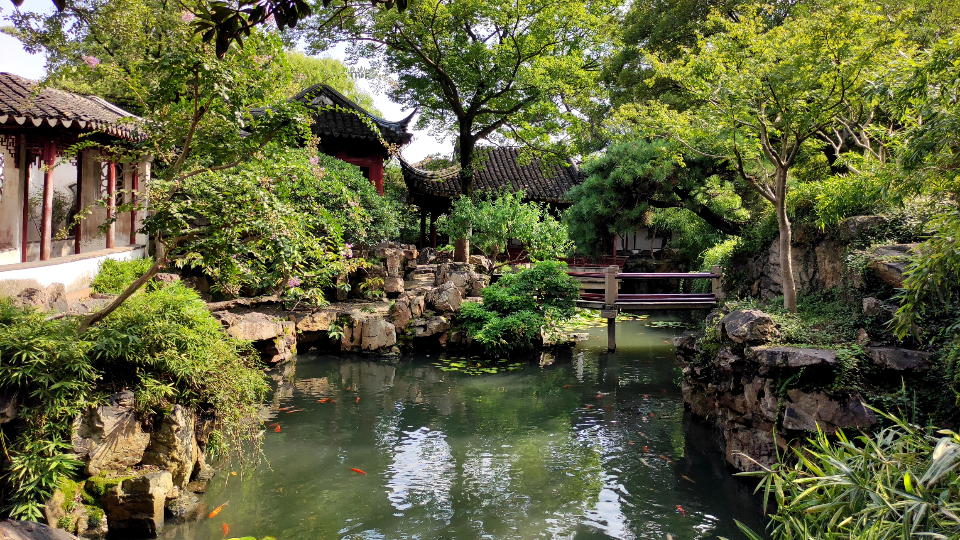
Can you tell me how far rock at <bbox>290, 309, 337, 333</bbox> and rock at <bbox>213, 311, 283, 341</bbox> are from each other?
0.75m

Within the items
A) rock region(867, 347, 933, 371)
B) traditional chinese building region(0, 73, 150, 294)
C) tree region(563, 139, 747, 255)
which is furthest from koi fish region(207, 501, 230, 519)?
tree region(563, 139, 747, 255)

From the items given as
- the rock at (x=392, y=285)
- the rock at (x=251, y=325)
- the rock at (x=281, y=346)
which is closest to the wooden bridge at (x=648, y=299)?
the rock at (x=392, y=285)

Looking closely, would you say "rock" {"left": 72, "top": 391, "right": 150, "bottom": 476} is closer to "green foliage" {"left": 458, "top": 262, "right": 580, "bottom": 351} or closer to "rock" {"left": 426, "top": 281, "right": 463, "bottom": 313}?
"green foliage" {"left": 458, "top": 262, "right": 580, "bottom": 351}

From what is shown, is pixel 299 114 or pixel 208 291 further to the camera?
pixel 208 291

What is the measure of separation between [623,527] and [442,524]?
154 centimetres

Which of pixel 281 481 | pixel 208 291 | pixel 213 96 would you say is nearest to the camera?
pixel 213 96

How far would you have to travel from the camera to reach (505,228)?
16.0 metres

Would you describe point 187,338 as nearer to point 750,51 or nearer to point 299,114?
point 299,114

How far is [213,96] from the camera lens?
205 inches

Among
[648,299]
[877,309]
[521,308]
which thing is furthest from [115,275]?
[877,309]

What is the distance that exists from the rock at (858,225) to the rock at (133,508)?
815 centimetres

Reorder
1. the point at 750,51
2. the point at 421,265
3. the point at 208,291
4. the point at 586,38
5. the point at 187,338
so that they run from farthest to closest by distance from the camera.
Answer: the point at 586,38, the point at 421,265, the point at 208,291, the point at 750,51, the point at 187,338

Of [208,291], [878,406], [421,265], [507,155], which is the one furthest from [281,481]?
[507,155]

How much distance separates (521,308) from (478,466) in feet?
20.6
